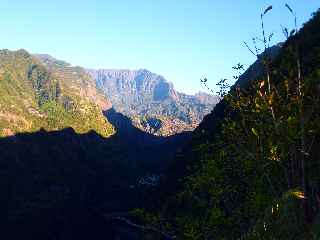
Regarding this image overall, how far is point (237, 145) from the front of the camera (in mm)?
27125

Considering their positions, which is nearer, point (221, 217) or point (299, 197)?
point (299, 197)

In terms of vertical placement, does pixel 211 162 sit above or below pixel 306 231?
above

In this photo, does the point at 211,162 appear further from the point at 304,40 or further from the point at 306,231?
the point at 304,40

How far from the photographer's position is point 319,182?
26078mm

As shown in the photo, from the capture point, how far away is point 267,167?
25219 millimetres

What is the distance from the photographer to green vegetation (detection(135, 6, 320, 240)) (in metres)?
21.4

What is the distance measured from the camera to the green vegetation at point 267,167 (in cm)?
2141

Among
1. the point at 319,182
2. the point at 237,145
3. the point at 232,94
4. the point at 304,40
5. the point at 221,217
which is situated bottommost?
the point at 221,217

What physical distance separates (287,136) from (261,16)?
5641 mm

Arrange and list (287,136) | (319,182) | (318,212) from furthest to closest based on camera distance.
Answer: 1. (319,182)
2. (287,136)
3. (318,212)

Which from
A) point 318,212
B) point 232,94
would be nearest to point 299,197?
point 318,212

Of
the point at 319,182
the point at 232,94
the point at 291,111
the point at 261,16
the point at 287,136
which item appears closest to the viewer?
the point at 261,16

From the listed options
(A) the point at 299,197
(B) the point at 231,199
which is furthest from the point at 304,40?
(A) the point at 299,197

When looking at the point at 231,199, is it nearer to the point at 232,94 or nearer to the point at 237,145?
the point at 237,145
